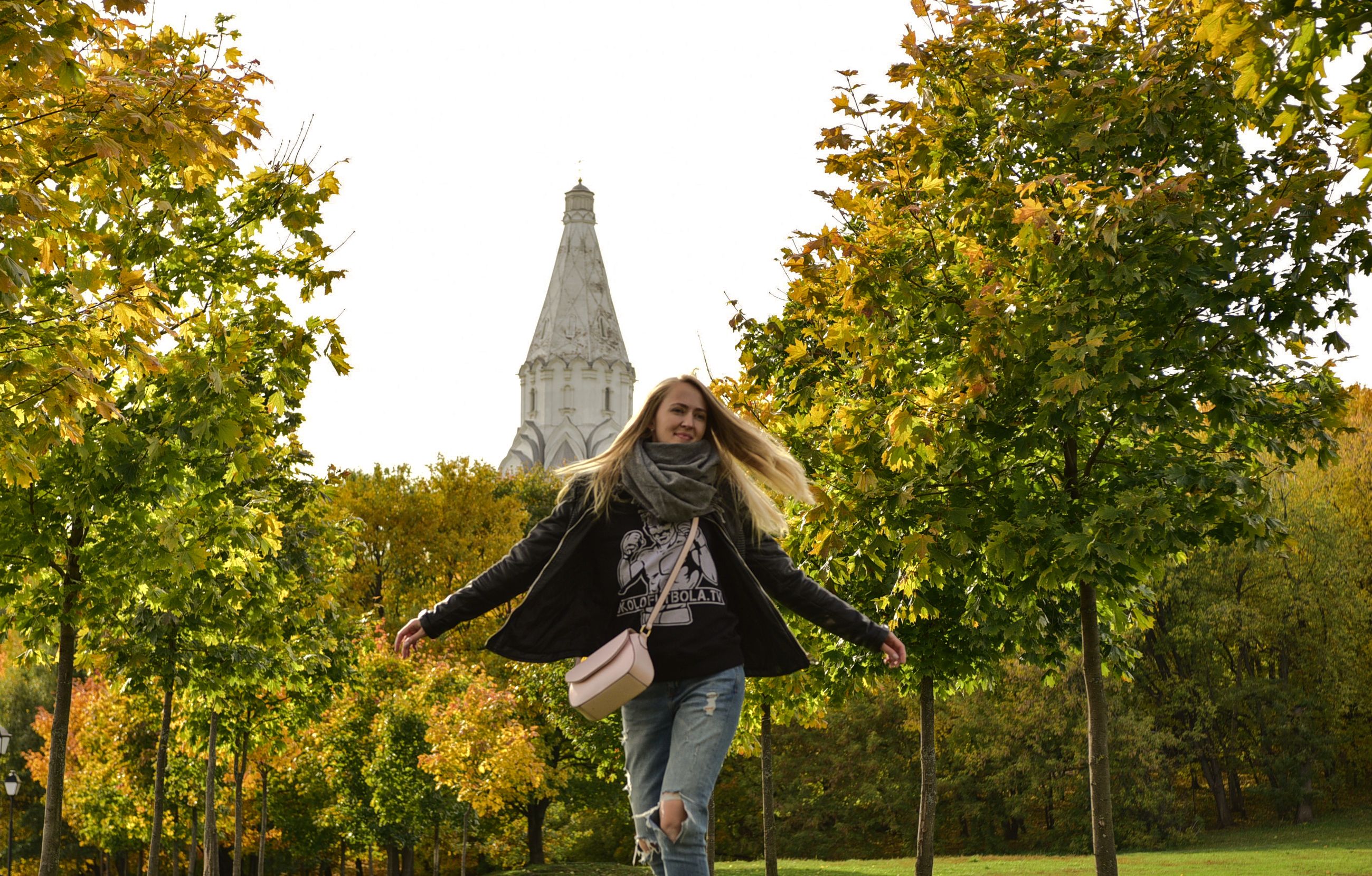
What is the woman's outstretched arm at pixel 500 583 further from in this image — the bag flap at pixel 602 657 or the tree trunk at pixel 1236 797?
the tree trunk at pixel 1236 797

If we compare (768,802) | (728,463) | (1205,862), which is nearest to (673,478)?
(728,463)

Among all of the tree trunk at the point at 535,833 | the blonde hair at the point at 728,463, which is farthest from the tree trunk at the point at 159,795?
the blonde hair at the point at 728,463

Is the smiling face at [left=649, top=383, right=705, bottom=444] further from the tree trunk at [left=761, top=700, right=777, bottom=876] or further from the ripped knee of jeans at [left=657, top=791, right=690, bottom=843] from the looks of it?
the tree trunk at [left=761, top=700, right=777, bottom=876]

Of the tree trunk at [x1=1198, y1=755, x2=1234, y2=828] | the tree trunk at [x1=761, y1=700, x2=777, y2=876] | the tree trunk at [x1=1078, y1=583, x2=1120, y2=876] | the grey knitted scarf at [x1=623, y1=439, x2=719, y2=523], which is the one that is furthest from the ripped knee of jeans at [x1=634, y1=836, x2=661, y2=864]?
the tree trunk at [x1=1198, y1=755, x2=1234, y2=828]

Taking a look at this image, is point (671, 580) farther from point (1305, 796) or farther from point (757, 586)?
point (1305, 796)

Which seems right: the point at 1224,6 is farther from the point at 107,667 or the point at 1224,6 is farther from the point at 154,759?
the point at 154,759

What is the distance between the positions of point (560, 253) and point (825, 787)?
68.5 metres

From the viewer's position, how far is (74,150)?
6.32 metres

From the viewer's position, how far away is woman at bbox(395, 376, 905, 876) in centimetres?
406

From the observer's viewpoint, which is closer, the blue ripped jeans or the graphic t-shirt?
the blue ripped jeans

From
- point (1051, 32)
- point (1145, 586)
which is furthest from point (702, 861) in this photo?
point (1145, 586)

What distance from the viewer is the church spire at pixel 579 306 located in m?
99.3

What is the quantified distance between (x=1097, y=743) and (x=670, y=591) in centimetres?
610

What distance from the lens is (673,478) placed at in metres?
4.30
